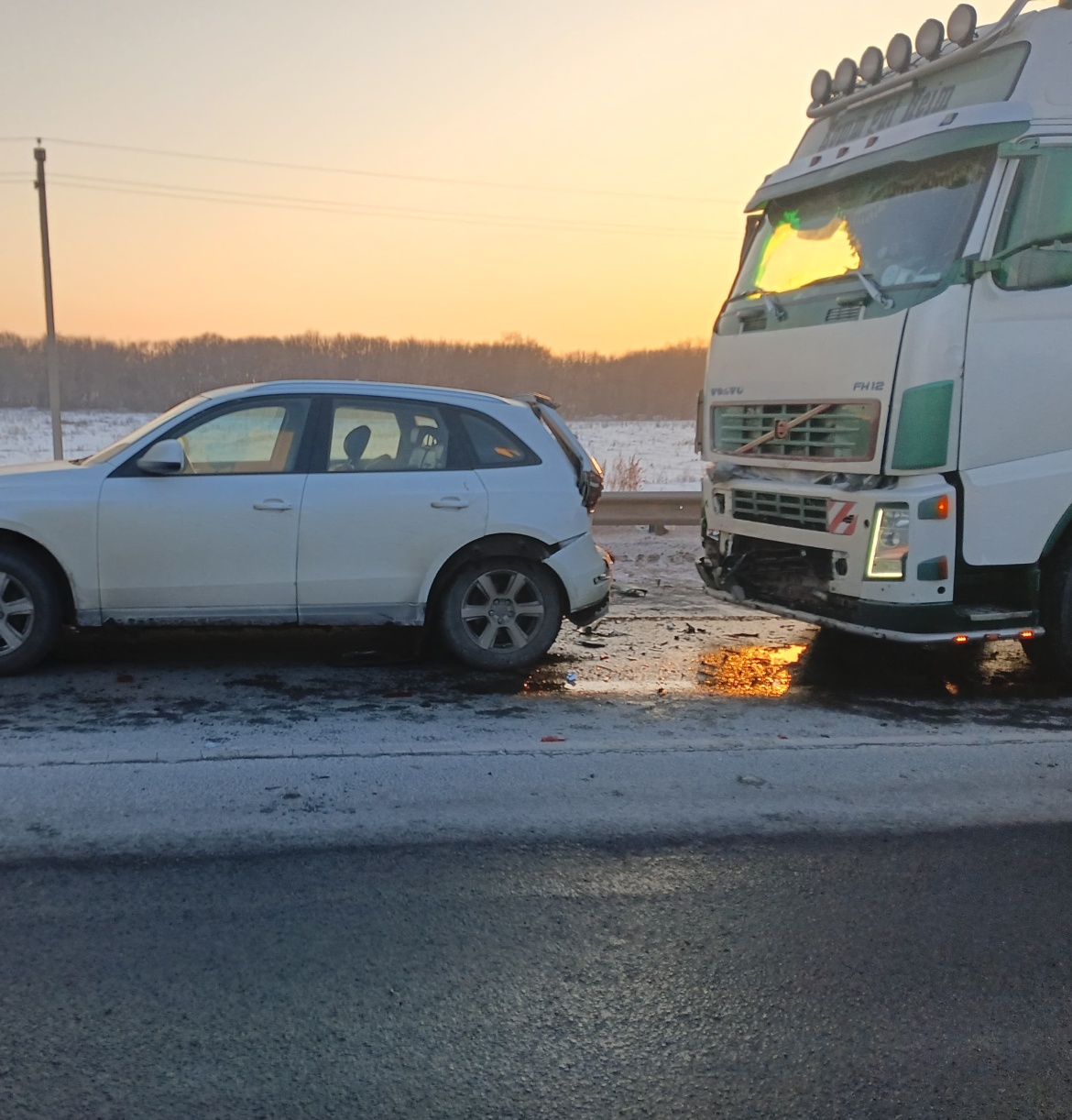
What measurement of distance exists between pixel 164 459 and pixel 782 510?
12.3 ft

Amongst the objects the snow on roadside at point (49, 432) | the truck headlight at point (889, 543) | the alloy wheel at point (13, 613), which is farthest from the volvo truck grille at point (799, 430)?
the snow on roadside at point (49, 432)

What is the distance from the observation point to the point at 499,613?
6719 millimetres

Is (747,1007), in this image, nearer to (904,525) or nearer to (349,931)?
(349,931)

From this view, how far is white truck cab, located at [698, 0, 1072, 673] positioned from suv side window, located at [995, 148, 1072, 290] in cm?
1

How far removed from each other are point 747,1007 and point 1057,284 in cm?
464

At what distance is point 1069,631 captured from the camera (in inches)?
250

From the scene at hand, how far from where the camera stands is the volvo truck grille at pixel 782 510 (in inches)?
253

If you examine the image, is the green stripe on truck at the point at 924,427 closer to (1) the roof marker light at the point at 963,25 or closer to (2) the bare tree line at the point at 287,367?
(1) the roof marker light at the point at 963,25

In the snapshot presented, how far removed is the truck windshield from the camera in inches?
233

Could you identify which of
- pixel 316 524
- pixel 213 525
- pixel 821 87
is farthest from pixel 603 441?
pixel 213 525

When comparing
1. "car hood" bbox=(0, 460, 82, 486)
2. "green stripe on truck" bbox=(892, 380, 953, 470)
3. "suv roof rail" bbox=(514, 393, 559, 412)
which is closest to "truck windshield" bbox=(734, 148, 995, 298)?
"green stripe on truck" bbox=(892, 380, 953, 470)

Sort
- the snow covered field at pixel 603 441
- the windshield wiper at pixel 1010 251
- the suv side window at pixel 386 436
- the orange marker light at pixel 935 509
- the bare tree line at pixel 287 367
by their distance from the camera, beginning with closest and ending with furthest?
the windshield wiper at pixel 1010 251
the orange marker light at pixel 935 509
the suv side window at pixel 386 436
the snow covered field at pixel 603 441
the bare tree line at pixel 287 367

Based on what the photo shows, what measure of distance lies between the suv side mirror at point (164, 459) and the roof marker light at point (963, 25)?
17.0 ft

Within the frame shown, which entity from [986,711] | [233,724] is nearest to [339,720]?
[233,724]
